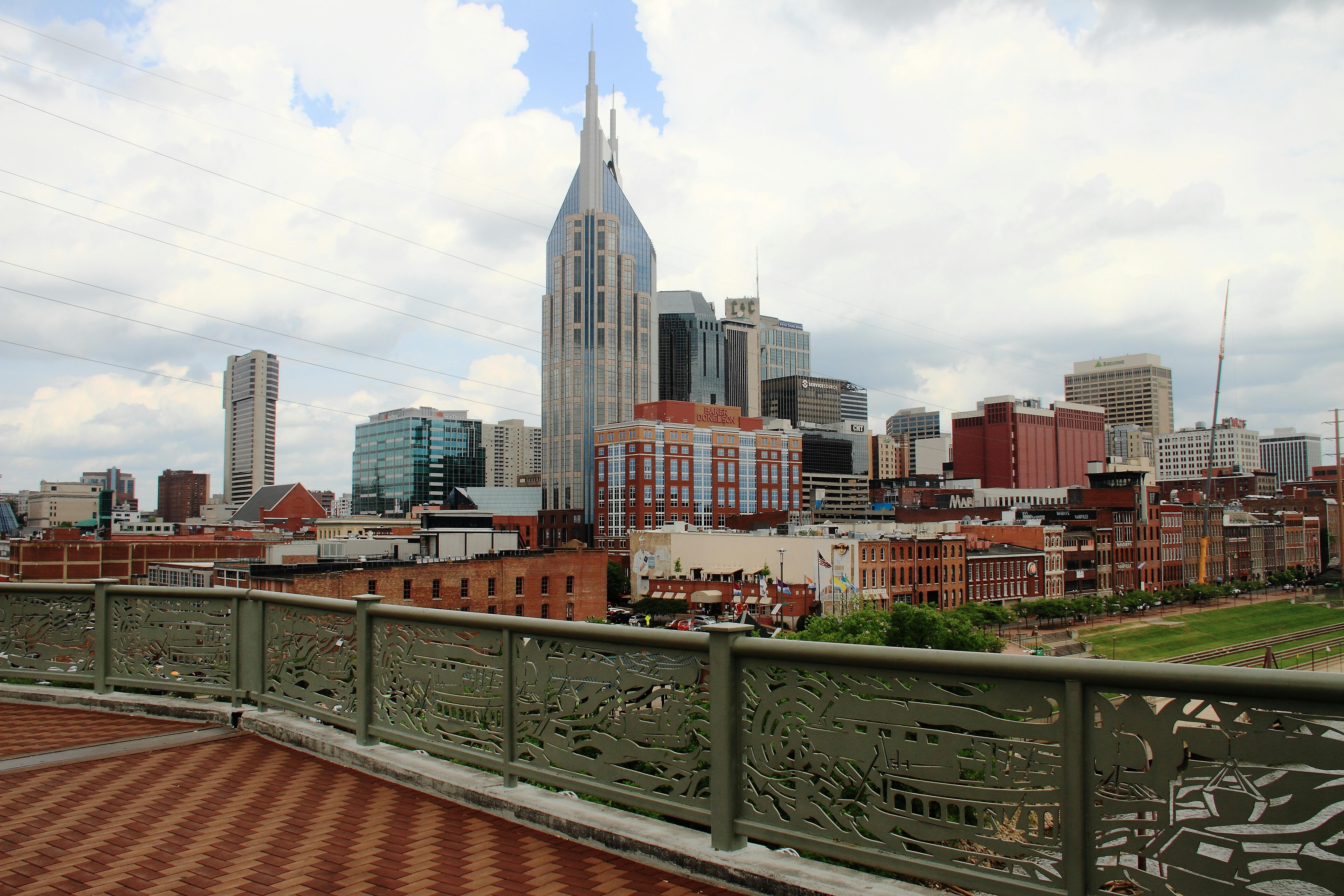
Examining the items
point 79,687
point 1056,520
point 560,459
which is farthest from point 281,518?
point 79,687

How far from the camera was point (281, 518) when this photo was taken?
475 feet

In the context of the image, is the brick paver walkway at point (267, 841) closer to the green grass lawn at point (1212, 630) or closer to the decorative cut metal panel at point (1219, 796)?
the decorative cut metal panel at point (1219, 796)

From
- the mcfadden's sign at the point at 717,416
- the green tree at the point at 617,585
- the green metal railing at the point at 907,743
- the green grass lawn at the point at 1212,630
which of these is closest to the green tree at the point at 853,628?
the green grass lawn at the point at 1212,630

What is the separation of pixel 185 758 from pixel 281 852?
2.63 meters

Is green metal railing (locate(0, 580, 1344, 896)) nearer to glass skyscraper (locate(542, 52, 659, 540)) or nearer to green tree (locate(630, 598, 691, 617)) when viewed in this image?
green tree (locate(630, 598, 691, 617))

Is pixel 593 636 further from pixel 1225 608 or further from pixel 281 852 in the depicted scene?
pixel 1225 608

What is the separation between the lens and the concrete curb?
442 cm

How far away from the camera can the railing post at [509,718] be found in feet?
19.3

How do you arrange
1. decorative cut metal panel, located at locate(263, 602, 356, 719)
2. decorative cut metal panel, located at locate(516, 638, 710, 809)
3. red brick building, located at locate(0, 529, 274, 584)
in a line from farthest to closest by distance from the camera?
1. red brick building, located at locate(0, 529, 274, 584)
2. decorative cut metal panel, located at locate(263, 602, 356, 719)
3. decorative cut metal panel, located at locate(516, 638, 710, 809)

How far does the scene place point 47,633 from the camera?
962 centimetres

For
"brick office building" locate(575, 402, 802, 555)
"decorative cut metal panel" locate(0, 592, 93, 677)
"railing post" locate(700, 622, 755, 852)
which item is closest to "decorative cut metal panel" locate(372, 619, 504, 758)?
"railing post" locate(700, 622, 755, 852)

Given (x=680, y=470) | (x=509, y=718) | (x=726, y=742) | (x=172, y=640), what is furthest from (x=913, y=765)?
(x=680, y=470)

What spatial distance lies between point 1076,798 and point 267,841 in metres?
4.59

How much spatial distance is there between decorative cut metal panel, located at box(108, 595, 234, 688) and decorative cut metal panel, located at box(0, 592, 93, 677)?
0.49 m
